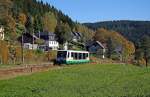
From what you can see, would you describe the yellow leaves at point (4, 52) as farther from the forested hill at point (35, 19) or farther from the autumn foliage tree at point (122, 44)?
the autumn foliage tree at point (122, 44)

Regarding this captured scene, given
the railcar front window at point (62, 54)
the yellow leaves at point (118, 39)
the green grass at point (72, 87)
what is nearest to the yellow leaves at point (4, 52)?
the railcar front window at point (62, 54)

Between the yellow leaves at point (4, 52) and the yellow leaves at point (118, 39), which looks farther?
the yellow leaves at point (118, 39)

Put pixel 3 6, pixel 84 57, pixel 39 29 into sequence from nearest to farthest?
pixel 3 6, pixel 84 57, pixel 39 29

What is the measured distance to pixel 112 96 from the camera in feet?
76.1

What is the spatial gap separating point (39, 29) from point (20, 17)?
13327mm

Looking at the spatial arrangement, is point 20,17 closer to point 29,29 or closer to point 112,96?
point 29,29

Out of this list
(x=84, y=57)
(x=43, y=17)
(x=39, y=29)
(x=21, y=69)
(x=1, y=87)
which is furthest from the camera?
(x=43, y=17)

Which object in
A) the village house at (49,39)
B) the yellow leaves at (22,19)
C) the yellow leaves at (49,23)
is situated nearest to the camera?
the yellow leaves at (22,19)

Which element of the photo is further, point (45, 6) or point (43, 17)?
point (45, 6)

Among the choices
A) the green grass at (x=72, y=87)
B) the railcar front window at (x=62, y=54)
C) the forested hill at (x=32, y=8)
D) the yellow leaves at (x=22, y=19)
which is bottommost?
the green grass at (x=72, y=87)

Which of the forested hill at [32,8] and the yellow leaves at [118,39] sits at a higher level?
the forested hill at [32,8]

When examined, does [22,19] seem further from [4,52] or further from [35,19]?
[4,52]

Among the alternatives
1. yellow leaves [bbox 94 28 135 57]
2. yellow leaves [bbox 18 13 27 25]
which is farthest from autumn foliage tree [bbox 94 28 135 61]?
yellow leaves [bbox 18 13 27 25]

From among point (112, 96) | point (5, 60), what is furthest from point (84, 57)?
point (112, 96)
